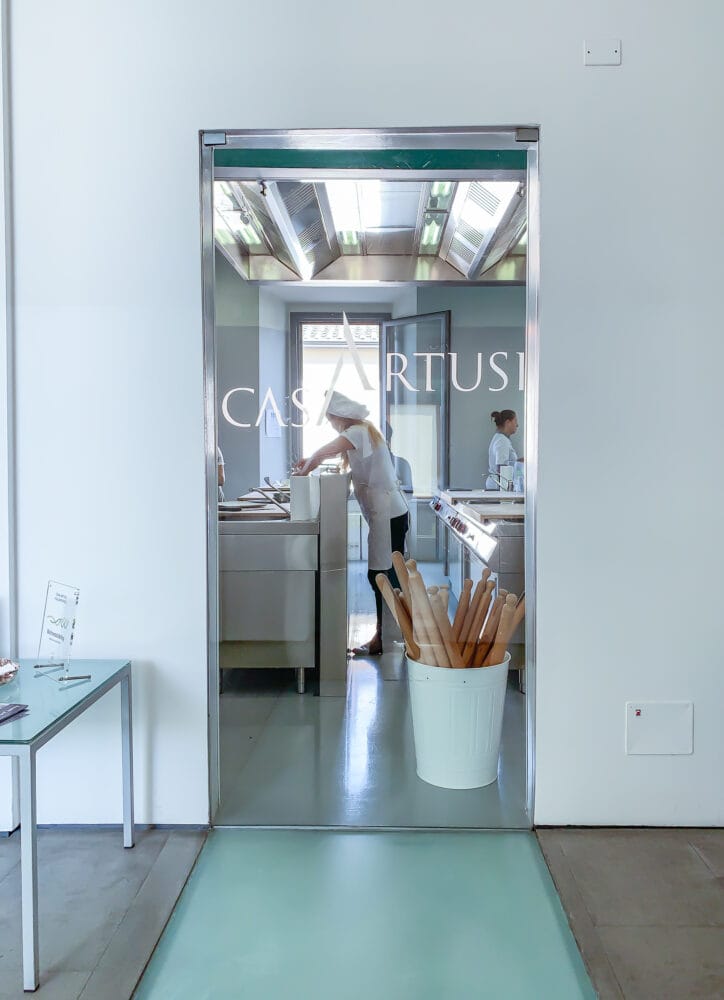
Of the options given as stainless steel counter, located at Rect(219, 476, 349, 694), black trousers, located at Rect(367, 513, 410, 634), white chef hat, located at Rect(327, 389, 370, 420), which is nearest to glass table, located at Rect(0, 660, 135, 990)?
stainless steel counter, located at Rect(219, 476, 349, 694)

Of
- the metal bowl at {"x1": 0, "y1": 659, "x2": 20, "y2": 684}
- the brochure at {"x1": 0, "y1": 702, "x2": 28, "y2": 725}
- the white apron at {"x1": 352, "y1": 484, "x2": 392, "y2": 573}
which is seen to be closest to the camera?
the brochure at {"x1": 0, "y1": 702, "x2": 28, "y2": 725}

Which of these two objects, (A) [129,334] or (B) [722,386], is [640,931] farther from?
(A) [129,334]

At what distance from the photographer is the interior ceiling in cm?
255

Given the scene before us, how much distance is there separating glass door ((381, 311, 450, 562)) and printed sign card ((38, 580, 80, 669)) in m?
1.14

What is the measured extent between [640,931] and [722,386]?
65.4 inches

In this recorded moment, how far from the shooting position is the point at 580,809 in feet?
8.29

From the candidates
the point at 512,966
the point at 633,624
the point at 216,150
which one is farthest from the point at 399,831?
the point at 216,150

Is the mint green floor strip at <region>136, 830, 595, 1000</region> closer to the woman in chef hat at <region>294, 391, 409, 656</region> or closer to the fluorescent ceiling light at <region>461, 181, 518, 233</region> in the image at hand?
the woman in chef hat at <region>294, 391, 409, 656</region>

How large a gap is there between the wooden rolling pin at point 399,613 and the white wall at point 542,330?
45cm

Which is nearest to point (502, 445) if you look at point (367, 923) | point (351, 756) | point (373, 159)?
point (373, 159)

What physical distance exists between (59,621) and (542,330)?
1.78 metres

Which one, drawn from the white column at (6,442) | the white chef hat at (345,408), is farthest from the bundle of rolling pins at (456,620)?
the white column at (6,442)

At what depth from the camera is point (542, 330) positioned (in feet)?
8.07

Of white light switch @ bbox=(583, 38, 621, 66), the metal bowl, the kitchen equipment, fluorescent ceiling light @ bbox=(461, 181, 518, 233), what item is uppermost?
white light switch @ bbox=(583, 38, 621, 66)
